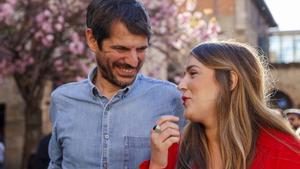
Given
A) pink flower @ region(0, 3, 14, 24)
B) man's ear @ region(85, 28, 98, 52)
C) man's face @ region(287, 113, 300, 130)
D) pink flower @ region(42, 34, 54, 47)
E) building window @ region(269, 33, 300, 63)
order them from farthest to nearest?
building window @ region(269, 33, 300, 63) < pink flower @ region(42, 34, 54, 47) < pink flower @ region(0, 3, 14, 24) < man's face @ region(287, 113, 300, 130) < man's ear @ region(85, 28, 98, 52)

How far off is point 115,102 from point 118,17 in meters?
0.43

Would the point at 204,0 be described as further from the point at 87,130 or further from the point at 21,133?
the point at 87,130

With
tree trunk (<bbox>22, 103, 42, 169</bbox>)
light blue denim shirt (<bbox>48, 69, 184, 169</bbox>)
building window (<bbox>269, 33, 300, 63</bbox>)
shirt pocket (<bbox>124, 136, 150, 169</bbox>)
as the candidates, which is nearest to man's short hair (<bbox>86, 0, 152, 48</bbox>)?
light blue denim shirt (<bbox>48, 69, 184, 169</bbox>)

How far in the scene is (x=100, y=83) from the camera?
11.8 ft

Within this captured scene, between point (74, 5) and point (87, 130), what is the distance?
11227 mm

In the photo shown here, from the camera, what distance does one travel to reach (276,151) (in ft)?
9.85

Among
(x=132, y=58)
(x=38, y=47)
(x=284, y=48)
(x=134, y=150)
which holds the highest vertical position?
(x=132, y=58)

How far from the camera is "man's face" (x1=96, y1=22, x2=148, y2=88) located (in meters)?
3.38

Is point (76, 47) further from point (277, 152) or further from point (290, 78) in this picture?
point (290, 78)

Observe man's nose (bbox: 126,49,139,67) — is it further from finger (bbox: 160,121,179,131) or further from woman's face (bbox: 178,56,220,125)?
finger (bbox: 160,121,179,131)

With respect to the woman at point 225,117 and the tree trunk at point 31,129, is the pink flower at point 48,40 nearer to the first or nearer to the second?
the tree trunk at point 31,129

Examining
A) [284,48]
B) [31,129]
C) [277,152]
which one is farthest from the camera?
[284,48]

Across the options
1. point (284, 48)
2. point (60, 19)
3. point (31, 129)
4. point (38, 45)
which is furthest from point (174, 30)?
point (284, 48)

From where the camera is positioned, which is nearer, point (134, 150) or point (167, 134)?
point (167, 134)
